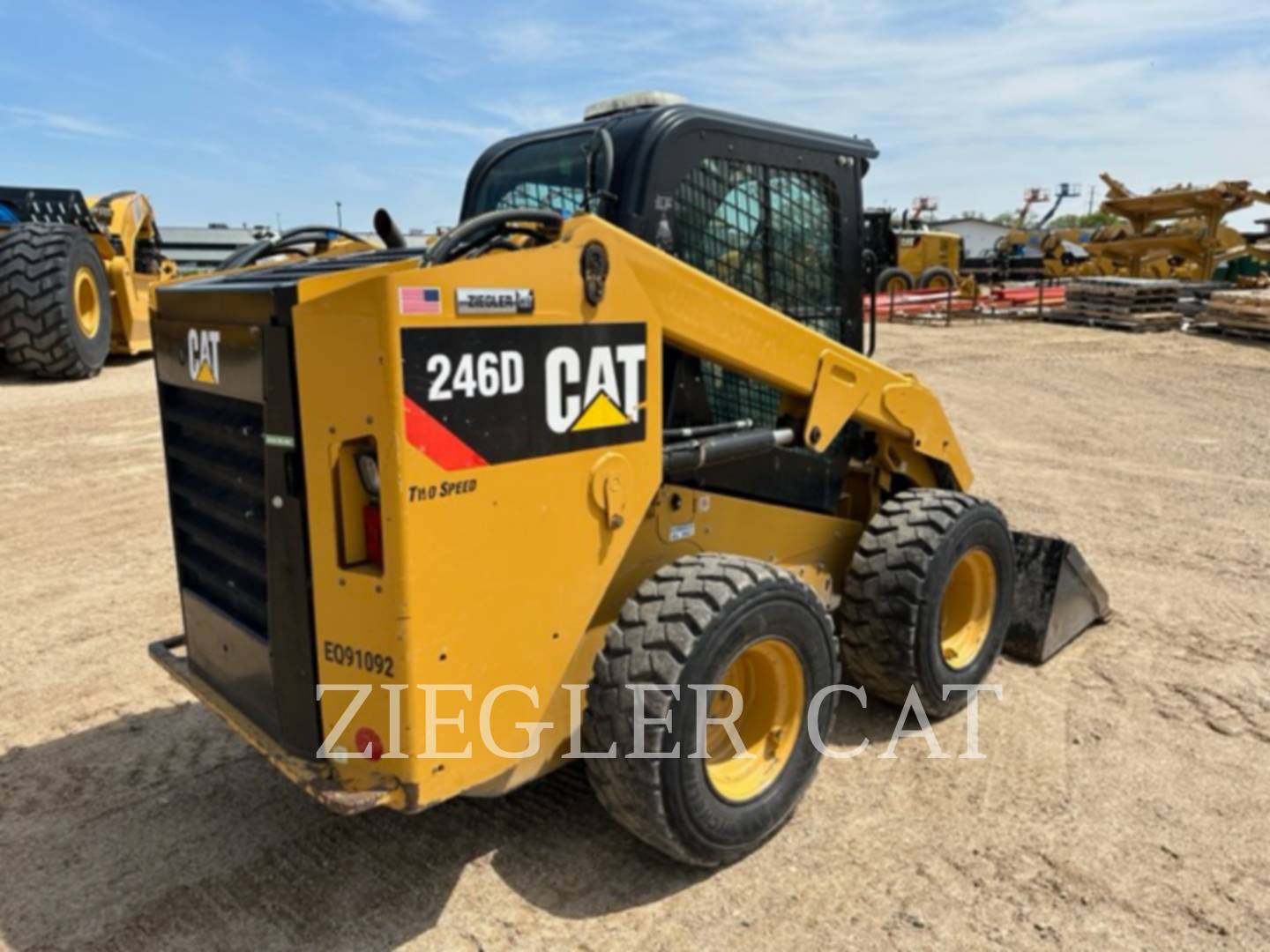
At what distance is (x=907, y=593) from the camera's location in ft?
12.1

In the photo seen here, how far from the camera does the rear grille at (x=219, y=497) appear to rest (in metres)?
2.76

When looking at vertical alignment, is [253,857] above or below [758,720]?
below

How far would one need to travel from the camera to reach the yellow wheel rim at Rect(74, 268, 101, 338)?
12.3m

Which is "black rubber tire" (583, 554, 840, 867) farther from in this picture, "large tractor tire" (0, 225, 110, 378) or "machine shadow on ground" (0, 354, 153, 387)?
"machine shadow on ground" (0, 354, 153, 387)

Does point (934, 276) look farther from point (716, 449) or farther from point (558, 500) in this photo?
point (558, 500)

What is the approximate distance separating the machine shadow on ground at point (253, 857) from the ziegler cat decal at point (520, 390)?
4.40 feet

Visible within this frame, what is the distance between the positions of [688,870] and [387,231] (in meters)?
2.32

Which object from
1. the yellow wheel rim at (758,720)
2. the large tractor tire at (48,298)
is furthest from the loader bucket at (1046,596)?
the large tractor tire at (48,298)

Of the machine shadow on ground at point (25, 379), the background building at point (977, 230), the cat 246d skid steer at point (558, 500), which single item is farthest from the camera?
the background building at point (977, 230)

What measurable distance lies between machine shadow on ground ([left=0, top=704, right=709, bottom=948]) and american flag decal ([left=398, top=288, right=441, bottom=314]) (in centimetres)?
173

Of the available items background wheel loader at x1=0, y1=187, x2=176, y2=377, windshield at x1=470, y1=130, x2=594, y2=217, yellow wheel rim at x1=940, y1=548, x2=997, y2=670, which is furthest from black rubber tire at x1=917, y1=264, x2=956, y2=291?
windshield at x1=470, y1=130, x2=594, y2=217

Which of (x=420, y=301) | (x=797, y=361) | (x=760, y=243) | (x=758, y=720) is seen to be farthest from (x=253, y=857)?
(x=760, y=243)

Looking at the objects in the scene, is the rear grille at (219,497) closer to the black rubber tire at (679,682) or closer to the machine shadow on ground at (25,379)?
the black rubber tire at (679,682)

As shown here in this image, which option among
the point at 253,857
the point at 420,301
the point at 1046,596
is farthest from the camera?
the point at 1046,596
